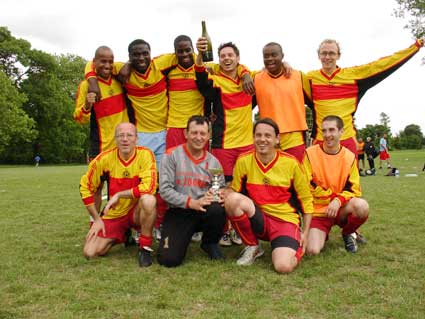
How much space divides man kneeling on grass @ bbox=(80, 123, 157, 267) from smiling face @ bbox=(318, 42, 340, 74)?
7.96ft

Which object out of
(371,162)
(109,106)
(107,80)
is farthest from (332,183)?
(371,162)

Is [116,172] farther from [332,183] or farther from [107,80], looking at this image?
[332,183]

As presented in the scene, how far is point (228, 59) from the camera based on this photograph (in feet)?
17.6

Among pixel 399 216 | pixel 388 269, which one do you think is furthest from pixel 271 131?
pixel 399 216

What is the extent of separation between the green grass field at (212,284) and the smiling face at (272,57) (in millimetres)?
2161

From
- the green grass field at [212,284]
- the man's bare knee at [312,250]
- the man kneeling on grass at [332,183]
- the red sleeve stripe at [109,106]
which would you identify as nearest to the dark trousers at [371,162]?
the green grass field at [212,284]

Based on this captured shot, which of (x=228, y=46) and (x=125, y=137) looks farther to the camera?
(x=228, y=46)

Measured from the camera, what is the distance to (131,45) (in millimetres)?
5512

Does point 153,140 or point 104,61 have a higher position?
point 104,61

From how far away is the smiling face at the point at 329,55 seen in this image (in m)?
5.46

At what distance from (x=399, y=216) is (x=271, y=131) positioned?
3.79 m

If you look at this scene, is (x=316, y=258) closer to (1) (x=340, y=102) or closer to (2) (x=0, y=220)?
(1) (x=340, y=102)

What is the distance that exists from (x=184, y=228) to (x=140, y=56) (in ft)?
7.22

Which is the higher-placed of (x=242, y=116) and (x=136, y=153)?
(x=242, y=116)
